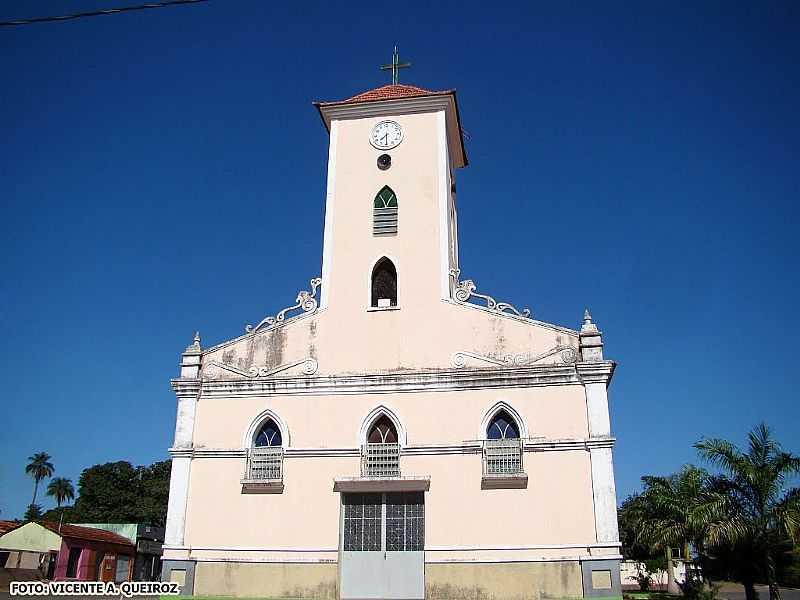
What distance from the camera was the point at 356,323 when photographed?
58.5 ft

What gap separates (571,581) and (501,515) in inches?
74.3

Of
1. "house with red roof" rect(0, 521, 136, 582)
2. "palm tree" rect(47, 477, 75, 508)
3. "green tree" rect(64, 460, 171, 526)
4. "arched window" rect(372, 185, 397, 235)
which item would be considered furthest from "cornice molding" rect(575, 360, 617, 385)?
"palm tree" rect(47, 477, 75, 508)

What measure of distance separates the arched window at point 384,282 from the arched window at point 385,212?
A: 819mm

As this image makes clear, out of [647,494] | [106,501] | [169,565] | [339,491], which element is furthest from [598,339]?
[106,501]

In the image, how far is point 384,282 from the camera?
18.8m

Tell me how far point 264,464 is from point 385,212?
7022mm

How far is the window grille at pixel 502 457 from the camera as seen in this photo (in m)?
16.0

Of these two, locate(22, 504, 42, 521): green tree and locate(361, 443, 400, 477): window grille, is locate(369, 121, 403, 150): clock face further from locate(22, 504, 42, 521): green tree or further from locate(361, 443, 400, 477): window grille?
locate(22, 504, 42, 521): green tree

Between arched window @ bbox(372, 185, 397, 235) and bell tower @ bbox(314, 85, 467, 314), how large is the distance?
26 mm

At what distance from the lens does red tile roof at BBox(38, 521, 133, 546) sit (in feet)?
103

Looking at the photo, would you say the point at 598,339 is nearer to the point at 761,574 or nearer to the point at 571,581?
the point at 571,581

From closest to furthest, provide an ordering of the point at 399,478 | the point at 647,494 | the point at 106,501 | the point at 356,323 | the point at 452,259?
the point at 399,478, the point at 356,323, the point at 452,259, the point at 647,494, the point at 106,501

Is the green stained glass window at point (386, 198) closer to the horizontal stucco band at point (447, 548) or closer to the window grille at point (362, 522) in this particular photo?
the window grille at point (362, 522)

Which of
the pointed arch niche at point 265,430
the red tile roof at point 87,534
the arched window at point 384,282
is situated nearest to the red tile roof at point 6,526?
the red tile roof at point 87,534
